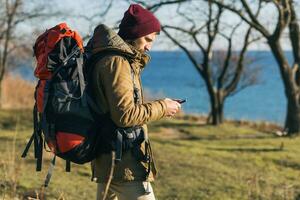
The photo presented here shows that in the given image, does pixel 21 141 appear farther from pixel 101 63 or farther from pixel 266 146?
pixel 101 63

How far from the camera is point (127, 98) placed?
3293 mm

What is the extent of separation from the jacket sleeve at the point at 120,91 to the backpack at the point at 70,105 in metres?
0.10

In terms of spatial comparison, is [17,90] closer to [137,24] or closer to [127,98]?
[137,24]

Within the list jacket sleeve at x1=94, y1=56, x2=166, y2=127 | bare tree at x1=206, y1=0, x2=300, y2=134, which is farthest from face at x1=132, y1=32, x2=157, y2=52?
Result: bare tree at x1=206, y1=0, x2=300, y2=134

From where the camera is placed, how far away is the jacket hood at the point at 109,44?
10.9 ft

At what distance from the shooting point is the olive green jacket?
10.8ft

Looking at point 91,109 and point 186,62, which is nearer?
point 91,109

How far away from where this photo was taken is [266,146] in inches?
541

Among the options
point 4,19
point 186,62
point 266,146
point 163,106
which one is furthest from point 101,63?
point 186,62

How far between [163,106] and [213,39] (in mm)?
15074

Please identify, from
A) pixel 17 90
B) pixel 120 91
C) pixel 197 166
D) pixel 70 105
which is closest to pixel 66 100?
pixel 70 105

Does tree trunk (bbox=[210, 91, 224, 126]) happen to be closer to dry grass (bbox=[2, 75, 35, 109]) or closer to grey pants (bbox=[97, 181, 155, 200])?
dry grass (bbox=[2, 75, 35, 109])

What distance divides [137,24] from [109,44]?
0.96 ft

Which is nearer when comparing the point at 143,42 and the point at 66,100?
the point at 66,100
